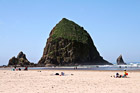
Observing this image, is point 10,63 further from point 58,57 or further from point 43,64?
point 58,57

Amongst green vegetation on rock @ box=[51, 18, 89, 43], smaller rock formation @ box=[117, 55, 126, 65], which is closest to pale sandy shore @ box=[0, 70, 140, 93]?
green vegetation on rock @ box=[51, 18, 89, 43]

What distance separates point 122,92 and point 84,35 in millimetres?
161086

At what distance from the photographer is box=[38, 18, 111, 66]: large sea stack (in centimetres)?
14938

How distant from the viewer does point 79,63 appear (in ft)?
489

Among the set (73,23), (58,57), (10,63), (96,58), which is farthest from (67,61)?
(73,23)

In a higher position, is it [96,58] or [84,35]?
[84,35]

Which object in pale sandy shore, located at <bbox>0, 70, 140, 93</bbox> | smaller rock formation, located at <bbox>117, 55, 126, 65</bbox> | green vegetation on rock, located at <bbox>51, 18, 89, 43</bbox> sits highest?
green vegetation on rock, located at <bbox>51, 18, 89, 43</bbox>

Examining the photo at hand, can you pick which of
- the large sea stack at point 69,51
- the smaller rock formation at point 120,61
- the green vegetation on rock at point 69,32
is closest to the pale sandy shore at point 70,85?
the large sea stack at point 69,51

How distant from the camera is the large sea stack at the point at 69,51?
149375 mm

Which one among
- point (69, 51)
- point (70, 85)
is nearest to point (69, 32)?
point (69, 51)

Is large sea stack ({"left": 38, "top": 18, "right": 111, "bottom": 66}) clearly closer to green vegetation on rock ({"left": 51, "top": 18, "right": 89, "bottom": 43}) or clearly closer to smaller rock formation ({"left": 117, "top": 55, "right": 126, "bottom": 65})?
green vegetation on rock ({"left": 51, "top": 18, "right": 89, "bottom": 43})

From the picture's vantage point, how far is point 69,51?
15200 centimetres

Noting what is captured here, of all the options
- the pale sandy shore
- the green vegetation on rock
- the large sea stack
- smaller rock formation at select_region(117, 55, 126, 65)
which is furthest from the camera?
smaller rock formation at select_region(117, 55, 126, 65)

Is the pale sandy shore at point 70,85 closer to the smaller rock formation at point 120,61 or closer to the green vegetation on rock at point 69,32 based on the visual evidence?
the green vegetation on rock at point 69,32
